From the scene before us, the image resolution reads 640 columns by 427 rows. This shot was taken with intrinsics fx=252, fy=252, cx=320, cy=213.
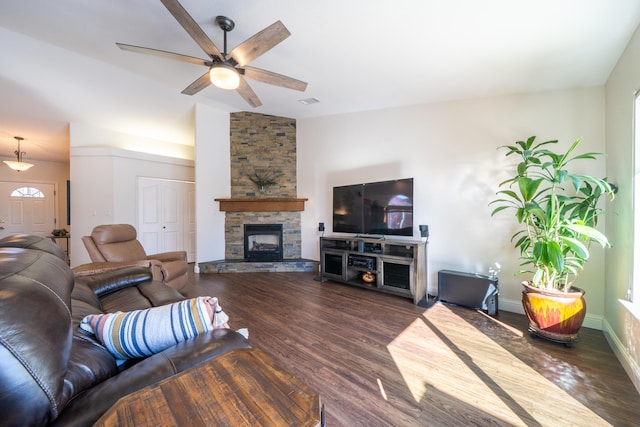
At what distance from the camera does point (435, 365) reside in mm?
1875

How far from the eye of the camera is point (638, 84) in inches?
72.2

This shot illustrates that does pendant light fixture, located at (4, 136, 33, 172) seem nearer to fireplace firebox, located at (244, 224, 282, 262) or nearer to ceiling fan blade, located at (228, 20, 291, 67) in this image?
fireplace firebox, located at (244, 224, 282, 262)

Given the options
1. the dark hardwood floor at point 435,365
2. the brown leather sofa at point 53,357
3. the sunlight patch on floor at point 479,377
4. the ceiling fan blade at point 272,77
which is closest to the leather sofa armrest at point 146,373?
the brown leather sofa at point 53,357

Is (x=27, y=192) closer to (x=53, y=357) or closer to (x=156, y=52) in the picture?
(x=156, y=52)

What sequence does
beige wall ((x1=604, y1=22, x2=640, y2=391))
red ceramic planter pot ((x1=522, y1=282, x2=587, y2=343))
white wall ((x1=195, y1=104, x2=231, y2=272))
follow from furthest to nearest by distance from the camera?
white wall ((x1=195, y1=104, x2=231, y2=272)) < red ceramic planter pot ((x1=522, y1=282, x2=587, y2=343)) < beige wall ((x1=604, y1=22, x2=640, y2=391))

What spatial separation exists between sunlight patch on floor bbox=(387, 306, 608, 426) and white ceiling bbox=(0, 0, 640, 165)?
103 inches

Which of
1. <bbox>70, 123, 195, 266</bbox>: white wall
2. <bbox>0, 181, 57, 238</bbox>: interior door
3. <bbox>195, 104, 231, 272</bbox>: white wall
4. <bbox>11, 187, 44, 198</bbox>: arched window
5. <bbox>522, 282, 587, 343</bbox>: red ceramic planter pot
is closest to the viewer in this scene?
<bbox>522, 282, 587, 343</bbox>: red ceramic planter pot

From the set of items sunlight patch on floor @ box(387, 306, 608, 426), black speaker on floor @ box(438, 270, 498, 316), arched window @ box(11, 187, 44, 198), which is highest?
arched window @ box(11, 187, 44, 198)

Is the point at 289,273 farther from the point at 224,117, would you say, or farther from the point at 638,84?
the point at 638,84

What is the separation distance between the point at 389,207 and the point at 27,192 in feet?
29.7

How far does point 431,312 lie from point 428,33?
2.81 m

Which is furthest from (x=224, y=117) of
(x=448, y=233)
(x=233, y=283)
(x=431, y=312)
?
(x=431, y=312)

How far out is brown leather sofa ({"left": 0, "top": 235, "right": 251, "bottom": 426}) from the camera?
0.59 metres

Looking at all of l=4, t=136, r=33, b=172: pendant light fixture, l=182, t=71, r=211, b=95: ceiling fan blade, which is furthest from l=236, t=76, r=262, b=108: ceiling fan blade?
l=4, t=136, r=33, b=172: pendant light fixture
